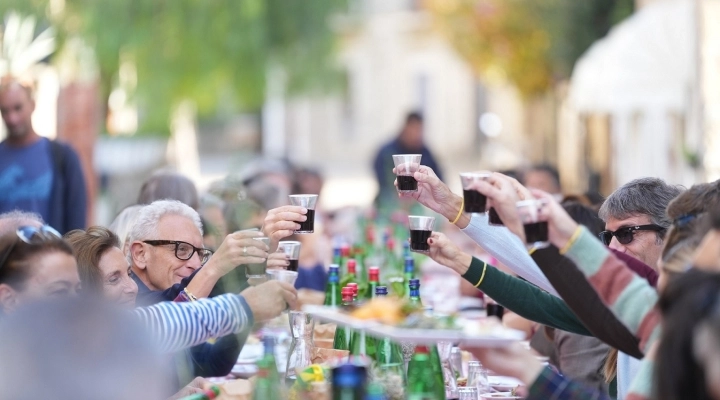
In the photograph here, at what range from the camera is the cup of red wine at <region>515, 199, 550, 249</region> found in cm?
327

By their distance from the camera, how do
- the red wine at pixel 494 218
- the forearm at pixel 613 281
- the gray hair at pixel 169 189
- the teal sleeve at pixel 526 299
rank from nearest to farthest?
the forearm at pixel 613 281 < the red wine at pixel 494 218 < the teal sleeve at pixel 526 299 < the gray hair at pixel 169 189

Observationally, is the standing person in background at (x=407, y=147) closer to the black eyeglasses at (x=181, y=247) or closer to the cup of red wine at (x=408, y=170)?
the black eyeglasses at (x=181, y=247)

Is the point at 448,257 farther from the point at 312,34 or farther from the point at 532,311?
the point at 312,34

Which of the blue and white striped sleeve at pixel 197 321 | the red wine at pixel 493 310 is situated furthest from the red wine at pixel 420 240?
the red wine at pixel 493 310

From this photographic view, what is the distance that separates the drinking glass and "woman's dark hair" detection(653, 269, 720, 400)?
192cm

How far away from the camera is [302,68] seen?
80.5ft

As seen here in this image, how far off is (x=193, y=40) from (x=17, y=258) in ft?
57.5

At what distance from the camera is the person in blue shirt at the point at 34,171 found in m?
7.98

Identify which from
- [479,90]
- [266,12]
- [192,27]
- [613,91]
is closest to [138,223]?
[613,91]

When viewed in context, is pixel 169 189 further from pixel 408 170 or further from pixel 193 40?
pixel 193 40

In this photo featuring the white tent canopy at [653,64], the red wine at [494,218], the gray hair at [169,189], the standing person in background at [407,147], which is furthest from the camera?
the standing person in background at [407,147]

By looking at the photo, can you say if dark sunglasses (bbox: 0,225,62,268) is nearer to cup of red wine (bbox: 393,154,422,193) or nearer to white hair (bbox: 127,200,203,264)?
cup of red wine (bbox: 393,154,422,193)

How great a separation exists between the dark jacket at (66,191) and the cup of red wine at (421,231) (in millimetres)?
4158

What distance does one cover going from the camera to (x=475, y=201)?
11.6 ft
